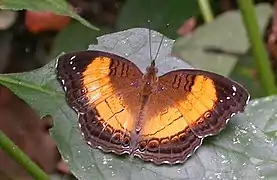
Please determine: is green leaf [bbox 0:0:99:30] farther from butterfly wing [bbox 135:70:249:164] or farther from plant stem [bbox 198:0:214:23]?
plant stem [bbox 198:0:214:23]

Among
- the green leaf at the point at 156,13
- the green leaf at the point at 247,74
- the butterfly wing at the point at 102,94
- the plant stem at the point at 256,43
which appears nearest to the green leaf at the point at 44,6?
the butterfly wing at the point at 102,94

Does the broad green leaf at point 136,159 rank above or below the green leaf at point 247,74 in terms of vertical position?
above

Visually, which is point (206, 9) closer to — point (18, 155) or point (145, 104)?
point (145, 104)

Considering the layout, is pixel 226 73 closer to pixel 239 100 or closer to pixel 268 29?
pixel 268 29

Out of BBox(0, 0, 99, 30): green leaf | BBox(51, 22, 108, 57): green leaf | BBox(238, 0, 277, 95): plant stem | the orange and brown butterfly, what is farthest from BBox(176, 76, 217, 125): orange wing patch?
BBox(51, 22, 108, 57): green leaf

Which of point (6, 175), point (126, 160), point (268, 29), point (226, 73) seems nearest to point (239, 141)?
point (126, 160)

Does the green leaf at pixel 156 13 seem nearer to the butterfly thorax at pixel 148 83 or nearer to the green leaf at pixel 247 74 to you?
the green leaf at pixel 247 74
